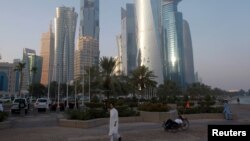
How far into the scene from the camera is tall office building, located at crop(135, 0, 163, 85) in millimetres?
163150

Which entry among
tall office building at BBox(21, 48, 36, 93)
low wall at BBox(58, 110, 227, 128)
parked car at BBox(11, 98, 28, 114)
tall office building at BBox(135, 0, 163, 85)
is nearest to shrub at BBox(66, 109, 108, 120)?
low wall at BBox(58, 110, 227, 128)

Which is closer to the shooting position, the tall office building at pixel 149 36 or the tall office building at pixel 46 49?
the tall office building at pixel 46 49

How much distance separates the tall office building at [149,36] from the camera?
16315cm

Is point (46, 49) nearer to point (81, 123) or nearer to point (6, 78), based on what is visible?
point (6, 78)

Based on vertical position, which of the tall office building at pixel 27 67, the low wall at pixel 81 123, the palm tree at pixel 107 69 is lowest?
the low wall at pixel 81 123

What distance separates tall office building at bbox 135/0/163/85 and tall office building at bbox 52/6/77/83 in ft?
146

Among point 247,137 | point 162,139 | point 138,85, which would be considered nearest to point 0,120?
point 162,139

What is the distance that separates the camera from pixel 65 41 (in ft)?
349

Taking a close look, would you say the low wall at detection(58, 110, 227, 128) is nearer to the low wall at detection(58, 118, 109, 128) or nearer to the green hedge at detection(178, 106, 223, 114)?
the low wall at detection(58, 118, 109, 128)

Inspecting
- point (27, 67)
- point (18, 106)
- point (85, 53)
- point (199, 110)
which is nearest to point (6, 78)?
point (27, 67)

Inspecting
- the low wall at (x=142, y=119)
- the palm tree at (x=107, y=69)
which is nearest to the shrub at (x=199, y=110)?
the low wall at (x=142, y=119)

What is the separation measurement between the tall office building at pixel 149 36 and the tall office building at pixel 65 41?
146ft

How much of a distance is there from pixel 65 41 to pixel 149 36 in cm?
6906

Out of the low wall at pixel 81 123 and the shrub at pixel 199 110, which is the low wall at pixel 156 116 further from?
the low wall at pixel 81 123
